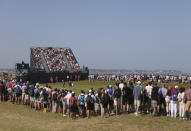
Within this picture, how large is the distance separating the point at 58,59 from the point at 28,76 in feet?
34.2

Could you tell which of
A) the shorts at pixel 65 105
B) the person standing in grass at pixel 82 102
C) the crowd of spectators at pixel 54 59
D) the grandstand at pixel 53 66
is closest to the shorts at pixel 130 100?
the person standing in grass at pixel 82 102

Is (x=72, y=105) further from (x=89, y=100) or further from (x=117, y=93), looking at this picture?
(x=117, y=93)

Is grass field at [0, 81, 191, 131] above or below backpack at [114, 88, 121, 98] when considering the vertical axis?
below

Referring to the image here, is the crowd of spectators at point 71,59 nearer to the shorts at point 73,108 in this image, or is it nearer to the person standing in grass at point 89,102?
the shorts at point 73,108

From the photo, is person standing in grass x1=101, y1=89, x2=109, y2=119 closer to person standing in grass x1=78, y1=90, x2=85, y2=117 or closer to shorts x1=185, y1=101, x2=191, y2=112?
person standing in grass x1=78, y1=90, x2=85, y2=117

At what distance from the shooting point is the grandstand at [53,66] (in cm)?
4573

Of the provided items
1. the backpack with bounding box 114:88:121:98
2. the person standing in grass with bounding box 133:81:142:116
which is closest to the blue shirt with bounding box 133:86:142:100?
the person standing in grass with bounding box 133:81:142:116

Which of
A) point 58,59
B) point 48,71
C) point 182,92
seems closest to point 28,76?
point 48,71

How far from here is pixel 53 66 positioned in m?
50.6

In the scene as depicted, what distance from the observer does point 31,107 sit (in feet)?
63.5

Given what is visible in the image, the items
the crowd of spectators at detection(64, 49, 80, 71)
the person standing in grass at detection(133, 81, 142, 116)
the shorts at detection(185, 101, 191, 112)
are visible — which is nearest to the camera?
the shorts at detection(185, 101, 191, 112)

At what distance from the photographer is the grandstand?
150 feet

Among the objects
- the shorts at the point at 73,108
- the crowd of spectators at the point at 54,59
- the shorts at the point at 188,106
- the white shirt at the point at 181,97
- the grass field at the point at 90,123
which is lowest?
the grass field at the point at 90,123

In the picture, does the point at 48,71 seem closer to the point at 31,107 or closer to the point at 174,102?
the point at 31,107
